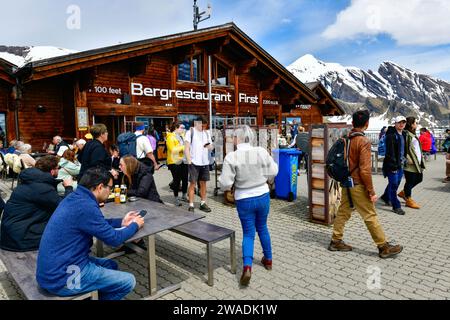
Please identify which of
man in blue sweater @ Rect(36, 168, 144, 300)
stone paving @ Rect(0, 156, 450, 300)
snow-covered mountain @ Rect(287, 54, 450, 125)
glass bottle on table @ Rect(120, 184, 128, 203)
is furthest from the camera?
snow-covered mountain @ Rect(287, 54, 450, 125)

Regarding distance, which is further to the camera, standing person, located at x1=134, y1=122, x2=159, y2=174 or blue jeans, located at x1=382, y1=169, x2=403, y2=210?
standing person, located at x1=134, y1=122, x2=159, y2=174

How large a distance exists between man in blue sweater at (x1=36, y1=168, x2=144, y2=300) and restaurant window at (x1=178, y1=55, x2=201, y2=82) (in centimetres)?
1278

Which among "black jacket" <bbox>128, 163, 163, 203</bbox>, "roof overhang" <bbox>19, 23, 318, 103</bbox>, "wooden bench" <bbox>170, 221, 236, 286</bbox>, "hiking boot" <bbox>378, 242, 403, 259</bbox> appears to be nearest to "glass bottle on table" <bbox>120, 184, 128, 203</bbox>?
"black jacket" <bbox>128, 163, 163, 203</bbox>

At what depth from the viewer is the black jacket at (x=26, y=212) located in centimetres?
324

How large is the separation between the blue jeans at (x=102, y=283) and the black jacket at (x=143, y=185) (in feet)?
5.30

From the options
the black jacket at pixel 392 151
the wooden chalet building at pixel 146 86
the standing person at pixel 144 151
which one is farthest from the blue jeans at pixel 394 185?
the wooden chalet building at pixel 146 86

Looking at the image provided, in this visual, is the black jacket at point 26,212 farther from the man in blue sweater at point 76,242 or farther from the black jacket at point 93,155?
the black jacket at point 93,155

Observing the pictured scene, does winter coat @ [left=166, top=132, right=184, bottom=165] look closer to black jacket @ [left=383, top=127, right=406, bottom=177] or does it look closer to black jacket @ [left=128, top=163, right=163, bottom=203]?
black jacket @ [left=128, top=163, right=163, bottom=203]

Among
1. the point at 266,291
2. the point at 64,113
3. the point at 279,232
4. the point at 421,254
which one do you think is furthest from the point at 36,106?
the point at 421,254

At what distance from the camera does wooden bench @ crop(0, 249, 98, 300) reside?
248 cm

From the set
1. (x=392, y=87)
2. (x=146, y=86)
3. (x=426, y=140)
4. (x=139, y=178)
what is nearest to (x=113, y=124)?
(x=146, y=86)

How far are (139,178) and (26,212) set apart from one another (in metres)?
1.52

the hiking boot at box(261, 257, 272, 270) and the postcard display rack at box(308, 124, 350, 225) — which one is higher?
the postcard display rack at box(308, 124, 350, 225)
